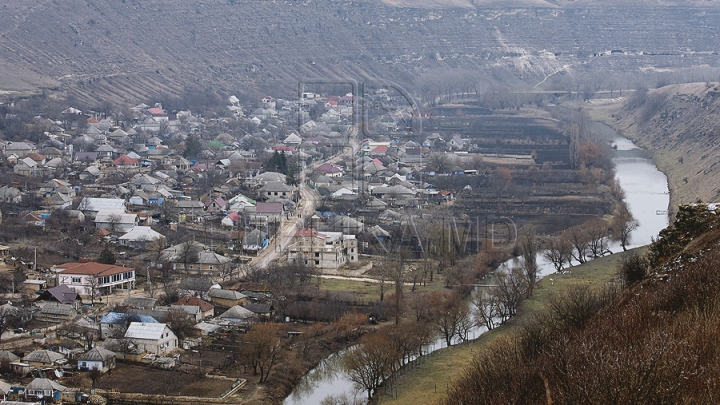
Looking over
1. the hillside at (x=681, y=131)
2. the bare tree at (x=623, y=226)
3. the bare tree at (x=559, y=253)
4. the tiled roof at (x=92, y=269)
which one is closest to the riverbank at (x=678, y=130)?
the hillside at (x=681, y=131)

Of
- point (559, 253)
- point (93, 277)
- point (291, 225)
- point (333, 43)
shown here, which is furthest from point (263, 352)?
point (333, 43)

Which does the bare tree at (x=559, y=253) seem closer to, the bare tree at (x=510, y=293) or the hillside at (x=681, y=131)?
the bare tree at (x=510, y=293)

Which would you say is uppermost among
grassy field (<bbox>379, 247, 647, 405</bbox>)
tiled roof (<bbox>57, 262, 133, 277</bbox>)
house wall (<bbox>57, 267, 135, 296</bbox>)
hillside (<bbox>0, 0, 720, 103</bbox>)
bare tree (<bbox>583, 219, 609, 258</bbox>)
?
hillside (<bbox>0, 0, 720, 103</bbox>)

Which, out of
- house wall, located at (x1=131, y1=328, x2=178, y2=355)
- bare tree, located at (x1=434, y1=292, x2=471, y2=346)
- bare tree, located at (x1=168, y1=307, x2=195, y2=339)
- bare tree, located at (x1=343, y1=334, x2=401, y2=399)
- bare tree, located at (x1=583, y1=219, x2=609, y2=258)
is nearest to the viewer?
bare tree, located at (x1=343, y1=334, x2=401, y2=399)

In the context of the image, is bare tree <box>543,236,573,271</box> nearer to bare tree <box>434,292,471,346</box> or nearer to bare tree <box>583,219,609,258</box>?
bare tree <box>583,219,609,258</box>

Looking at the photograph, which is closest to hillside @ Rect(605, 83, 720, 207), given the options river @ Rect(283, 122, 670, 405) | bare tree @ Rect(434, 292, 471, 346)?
river @ Rect(283, 122, 670, 405)

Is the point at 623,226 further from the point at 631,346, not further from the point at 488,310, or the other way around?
the point at 631,346
